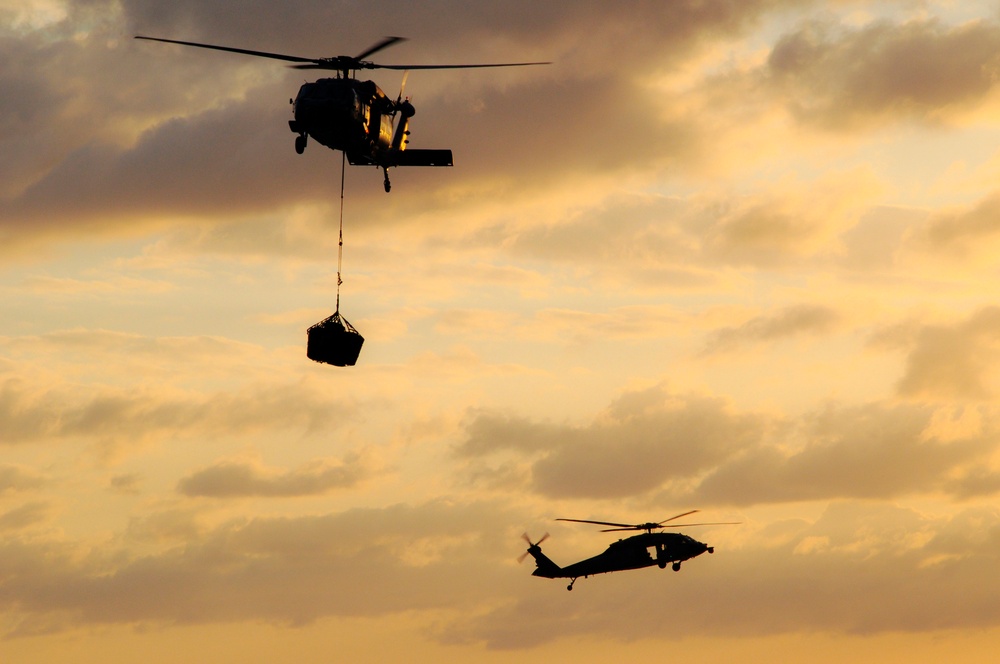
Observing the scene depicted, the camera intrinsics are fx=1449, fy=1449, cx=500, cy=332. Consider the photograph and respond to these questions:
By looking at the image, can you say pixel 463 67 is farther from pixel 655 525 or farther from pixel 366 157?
pixel 655 525

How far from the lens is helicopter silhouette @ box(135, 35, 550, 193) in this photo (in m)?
57.5

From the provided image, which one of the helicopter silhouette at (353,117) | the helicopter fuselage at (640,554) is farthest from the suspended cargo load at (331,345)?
the helicopter fuselage at (640,554)

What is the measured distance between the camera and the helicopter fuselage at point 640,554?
86.6 meters

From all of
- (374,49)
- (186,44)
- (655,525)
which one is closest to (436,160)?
(374,49)

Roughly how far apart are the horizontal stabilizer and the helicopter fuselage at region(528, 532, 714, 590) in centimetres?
3226

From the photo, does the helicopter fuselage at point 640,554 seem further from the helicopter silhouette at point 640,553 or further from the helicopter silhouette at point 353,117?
the helicopter silhouette at point 353,117

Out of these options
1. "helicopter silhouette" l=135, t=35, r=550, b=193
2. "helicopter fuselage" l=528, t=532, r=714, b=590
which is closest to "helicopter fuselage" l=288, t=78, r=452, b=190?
"helicopter silhouette" l=135, t=35, r=550, b=193

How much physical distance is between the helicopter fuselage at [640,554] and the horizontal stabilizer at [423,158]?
32259mm

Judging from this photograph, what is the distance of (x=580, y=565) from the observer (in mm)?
93000

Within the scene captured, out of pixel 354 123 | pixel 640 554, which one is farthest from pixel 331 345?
pixel 640 554

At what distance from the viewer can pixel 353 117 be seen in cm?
5828

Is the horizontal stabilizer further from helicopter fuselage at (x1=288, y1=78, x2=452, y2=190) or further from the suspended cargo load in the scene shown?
the suspended cargo load

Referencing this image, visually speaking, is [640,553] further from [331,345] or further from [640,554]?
[331,345]

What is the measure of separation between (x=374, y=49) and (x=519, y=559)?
44426 millimetres
